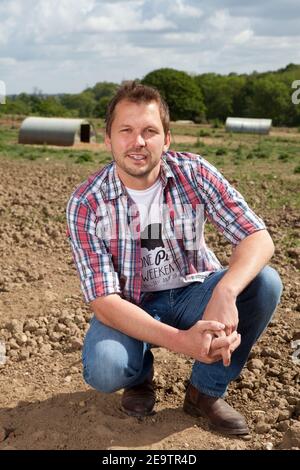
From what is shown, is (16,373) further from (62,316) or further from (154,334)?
(154,334)

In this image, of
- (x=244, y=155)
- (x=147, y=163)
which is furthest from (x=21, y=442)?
(x=244, y=155)

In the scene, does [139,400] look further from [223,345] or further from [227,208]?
[227,208]

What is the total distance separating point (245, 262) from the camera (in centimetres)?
259

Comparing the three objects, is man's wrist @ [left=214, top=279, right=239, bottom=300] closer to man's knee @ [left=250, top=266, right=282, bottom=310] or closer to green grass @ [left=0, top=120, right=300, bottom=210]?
man's knee @ [left=250, top=266, right=282, bottom=310]

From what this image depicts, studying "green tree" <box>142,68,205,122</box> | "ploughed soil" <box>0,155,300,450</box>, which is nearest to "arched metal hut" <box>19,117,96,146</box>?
"ploughed soil" <box>0,155,300,450</box>

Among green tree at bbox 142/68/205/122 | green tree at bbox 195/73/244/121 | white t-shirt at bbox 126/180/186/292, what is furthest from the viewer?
green tree at bbox 195/73/244/121

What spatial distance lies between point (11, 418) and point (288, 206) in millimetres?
5031

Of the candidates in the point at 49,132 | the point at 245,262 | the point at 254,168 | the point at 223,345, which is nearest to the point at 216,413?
the point at 223,345

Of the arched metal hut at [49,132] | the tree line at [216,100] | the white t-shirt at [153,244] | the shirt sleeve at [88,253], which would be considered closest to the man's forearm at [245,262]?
the white t-shirt at [153,244]

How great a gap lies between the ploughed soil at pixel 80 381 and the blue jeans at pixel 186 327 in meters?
0.19

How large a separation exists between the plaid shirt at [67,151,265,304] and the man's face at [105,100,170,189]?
0.10 m

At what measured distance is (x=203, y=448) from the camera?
8.45 feet

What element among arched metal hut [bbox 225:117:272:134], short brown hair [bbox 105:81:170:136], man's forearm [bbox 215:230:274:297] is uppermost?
short brown hair [bbox 105:81:170:136]

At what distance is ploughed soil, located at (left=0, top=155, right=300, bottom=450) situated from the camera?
2654 millimetres
